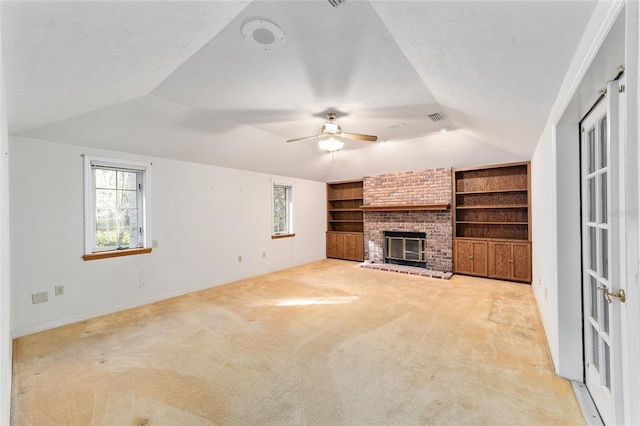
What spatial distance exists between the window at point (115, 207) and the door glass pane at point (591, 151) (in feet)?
16.7

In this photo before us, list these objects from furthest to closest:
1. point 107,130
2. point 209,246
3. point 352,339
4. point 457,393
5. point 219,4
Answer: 1. point 209,246
2. point 107,130
3. point 352,339
4. point 457,393
5. point 219,4

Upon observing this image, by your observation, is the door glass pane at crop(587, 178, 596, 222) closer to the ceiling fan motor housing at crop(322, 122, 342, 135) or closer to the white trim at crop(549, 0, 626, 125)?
the white trim at crop(549, 0, 626, 125)

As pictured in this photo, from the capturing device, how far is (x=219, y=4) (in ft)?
5.18

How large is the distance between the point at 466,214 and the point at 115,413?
252 inches

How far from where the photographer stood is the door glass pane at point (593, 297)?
6.52 ft

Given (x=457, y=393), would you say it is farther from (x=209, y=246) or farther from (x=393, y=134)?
(x=209, y=246)

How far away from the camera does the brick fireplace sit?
609 centimetres

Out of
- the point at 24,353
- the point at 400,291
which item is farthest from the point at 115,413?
the point at 400,291

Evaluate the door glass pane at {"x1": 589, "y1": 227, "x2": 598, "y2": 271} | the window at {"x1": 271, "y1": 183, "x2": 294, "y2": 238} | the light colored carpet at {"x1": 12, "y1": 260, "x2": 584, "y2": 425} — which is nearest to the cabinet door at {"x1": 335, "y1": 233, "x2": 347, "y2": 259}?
the window at {"x1": 271, "y1": 183, "x2": 294, "y2": 238}

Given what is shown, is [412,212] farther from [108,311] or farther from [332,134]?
[108,311]

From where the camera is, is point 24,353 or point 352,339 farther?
point 352,339

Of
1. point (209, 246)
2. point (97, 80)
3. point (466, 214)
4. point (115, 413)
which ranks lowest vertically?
point (115, 413)

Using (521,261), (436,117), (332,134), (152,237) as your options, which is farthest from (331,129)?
(521,261)

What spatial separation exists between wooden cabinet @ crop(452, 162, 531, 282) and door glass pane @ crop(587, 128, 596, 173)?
3.59 metres
